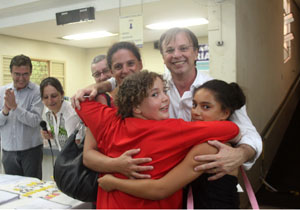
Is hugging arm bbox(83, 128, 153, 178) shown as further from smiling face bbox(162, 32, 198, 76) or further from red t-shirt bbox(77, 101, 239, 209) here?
smiling face bbox(162, 32, 198, 76)

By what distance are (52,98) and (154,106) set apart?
177 cm

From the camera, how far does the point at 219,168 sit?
113cm

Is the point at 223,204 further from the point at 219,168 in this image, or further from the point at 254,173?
the point at 254,173

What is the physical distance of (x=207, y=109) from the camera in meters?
1.33

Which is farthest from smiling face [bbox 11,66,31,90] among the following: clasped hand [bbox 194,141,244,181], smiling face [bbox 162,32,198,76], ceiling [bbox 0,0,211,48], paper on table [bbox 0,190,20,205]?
clasped hand [bbox 194,141,244,181]

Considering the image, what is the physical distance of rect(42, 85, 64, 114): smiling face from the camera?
266 cm

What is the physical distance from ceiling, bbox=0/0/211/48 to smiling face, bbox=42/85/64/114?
6.34ft

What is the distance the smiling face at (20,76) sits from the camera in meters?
2.99

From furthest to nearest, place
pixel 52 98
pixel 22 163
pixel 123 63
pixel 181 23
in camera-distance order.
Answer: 1. pixel 181 23
2. pixel 22 163
3. pixel 52 98
4. pixel 123 63

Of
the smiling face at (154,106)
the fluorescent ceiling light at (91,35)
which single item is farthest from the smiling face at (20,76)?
the fluorescent ceiling light at (91,35)

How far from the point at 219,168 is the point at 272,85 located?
4.87 meters

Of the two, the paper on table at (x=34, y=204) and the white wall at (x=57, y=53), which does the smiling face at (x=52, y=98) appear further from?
the white wall at (x=57, y=53)

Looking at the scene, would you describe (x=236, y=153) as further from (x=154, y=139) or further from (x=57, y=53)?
(x=57, y=53)

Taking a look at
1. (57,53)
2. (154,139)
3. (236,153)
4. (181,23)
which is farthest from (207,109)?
(57,53)
